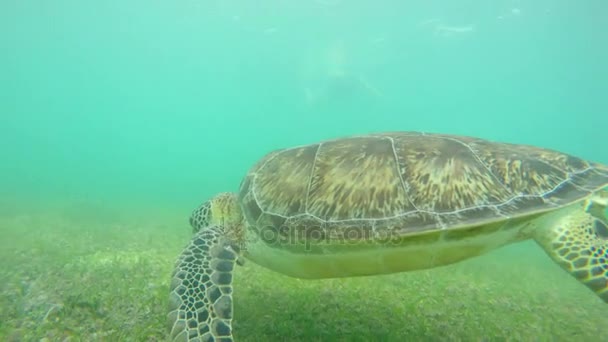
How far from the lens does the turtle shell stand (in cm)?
297

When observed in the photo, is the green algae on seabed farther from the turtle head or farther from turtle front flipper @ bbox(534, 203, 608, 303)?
turtle front flipper @ bbox(534, 203, 608, 303)

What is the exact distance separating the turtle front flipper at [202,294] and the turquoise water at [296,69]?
46.4 feet

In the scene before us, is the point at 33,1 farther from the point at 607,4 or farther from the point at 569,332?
the point at 607,4

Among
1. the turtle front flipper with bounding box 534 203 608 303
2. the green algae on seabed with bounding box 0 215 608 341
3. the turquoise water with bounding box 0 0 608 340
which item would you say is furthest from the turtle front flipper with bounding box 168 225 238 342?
the turquoise water with bounding box 0 0 608 340

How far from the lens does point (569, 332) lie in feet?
13.1

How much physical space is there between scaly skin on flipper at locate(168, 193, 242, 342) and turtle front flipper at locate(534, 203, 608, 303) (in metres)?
3.40

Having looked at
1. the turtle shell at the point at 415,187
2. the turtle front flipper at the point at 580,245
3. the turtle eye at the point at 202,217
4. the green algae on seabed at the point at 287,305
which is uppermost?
the turtle shell at the point at 415,187

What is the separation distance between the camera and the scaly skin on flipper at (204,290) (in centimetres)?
265

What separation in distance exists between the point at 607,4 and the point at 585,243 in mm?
33861

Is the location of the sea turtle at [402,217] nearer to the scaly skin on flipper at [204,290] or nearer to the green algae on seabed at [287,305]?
the scaly skin on flipper at [204,290]

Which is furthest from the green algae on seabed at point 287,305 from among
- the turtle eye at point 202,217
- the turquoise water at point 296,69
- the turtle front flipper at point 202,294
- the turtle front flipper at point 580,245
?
the turquoise water at point 296,69

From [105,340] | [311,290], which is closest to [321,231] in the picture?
[311,290]

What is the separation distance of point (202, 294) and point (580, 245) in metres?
3.86

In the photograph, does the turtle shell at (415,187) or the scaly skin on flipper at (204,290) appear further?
the turtle shell at (415,187)
